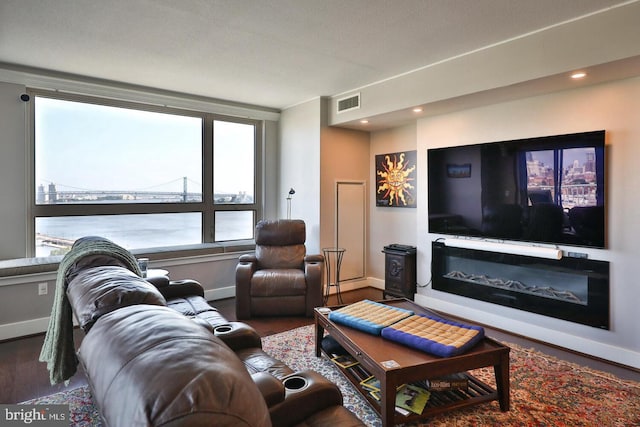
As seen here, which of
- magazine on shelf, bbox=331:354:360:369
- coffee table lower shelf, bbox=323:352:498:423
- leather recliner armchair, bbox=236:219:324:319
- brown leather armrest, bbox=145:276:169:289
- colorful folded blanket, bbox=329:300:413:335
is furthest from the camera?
leather recliner armchair, bbox=236:219:324:319

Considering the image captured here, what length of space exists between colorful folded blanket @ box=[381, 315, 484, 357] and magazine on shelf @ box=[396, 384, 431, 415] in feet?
0.96

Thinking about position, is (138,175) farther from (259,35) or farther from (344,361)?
(344,361)

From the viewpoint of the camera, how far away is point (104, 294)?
118 cm

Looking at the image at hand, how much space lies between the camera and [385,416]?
1995 millimetres

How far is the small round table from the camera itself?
500 cm

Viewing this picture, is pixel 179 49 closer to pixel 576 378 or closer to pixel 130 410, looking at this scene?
pixel 130 410

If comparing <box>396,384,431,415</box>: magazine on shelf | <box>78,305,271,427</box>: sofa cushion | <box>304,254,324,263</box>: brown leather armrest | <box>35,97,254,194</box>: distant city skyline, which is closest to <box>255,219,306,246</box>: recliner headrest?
<box>304,254,324,263</box>: brown leather armrest

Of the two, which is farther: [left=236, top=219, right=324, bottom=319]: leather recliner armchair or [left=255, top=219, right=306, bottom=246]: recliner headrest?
[left=255, top=219, right=306, bottom=246]: recliner headrest

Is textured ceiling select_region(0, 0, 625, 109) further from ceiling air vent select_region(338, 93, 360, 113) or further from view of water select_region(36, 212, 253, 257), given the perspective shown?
view of water select_region(36, 212, 253, 257)

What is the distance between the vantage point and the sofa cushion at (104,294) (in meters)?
1.12

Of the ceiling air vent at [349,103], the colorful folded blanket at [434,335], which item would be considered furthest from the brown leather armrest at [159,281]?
→ the ceiling air vent at [349,103]

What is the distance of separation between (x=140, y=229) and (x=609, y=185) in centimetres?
488

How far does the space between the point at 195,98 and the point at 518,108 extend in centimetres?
380
